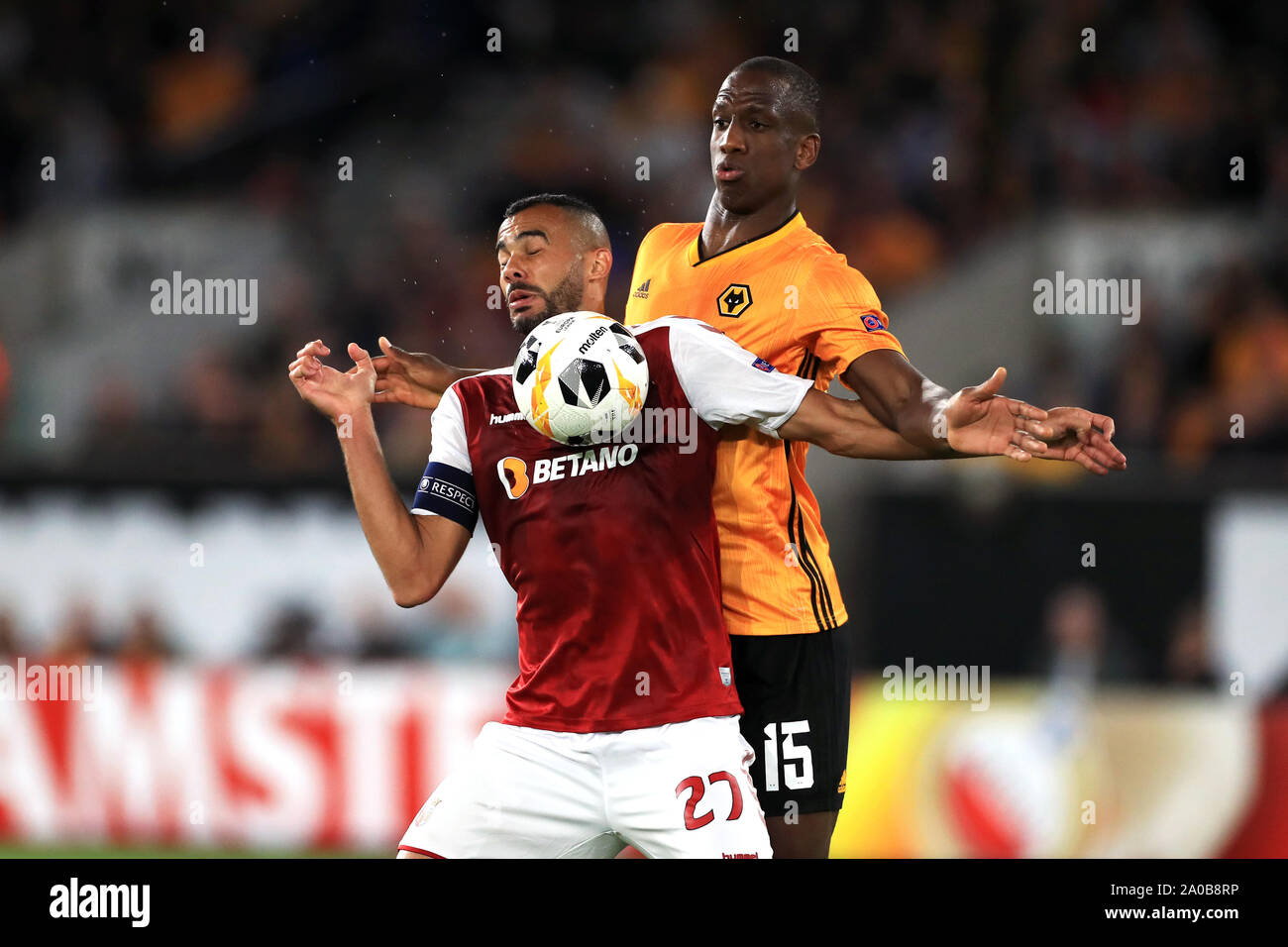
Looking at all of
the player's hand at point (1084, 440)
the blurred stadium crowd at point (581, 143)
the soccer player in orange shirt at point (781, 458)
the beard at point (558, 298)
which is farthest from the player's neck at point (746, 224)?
the blurred stadium crowd at point (581, 143)

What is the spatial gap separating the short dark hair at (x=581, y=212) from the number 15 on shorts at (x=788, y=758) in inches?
61.2

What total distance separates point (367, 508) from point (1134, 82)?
10001 millimetres

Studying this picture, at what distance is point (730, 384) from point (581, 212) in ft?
2.68

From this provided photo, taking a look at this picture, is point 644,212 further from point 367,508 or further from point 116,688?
point 367,508

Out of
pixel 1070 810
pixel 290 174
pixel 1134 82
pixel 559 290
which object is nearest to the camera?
pixel 559 290

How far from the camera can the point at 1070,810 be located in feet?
28.8

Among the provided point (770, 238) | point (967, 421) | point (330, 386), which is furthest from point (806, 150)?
point (330, 386)

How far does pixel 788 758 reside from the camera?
4797mm

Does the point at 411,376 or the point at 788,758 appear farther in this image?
the point at 411,376

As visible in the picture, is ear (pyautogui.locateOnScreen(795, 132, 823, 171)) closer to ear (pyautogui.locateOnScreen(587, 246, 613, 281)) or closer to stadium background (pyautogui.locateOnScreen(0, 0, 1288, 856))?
ear (pyautogui.locateOnScreen(587, 246, 613, 281))

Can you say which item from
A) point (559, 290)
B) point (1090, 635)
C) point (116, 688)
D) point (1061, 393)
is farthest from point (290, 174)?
point (559, 290)

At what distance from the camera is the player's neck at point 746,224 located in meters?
4.98
